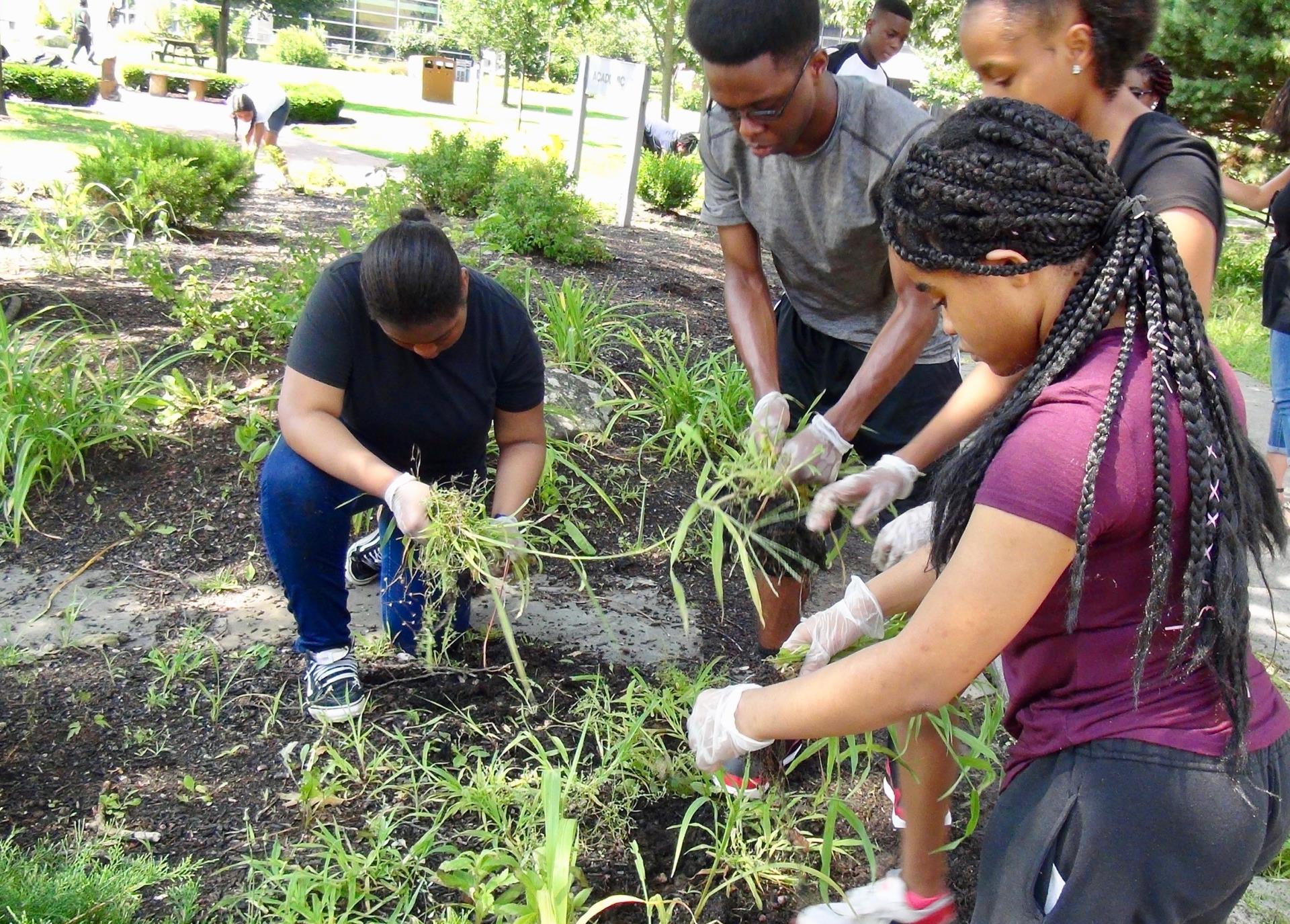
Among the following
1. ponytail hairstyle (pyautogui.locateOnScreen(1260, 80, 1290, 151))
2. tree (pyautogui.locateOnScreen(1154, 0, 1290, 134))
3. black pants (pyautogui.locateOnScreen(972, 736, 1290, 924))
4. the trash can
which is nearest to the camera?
black pants (pyautogui.locateOnScreen(972, 736, 1290, 924))

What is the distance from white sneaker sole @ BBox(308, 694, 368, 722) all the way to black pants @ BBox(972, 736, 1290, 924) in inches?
61.3

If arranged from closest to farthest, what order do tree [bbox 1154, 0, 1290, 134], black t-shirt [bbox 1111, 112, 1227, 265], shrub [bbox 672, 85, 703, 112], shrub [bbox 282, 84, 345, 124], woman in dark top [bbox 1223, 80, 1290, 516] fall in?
black t-shirt [bbox 1111, 112, 1227, 265] → woman in dark top [bbox 1223, 80, 1290, 516] → tree [bbox 1154, 0, 1290, 134] → shrub [bbox 282, 84, 345, 124] → shrub [bbox 672, 85, 703, 112]

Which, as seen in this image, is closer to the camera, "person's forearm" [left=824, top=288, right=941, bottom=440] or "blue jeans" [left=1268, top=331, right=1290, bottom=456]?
"person's forearm" [left=824, top=288, right=941, bottom=440]

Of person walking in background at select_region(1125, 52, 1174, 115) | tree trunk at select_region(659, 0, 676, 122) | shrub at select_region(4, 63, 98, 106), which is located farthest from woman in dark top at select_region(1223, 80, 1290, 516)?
shrub at select_region(4, 63, 98, 106)

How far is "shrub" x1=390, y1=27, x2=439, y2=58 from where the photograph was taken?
4375cm

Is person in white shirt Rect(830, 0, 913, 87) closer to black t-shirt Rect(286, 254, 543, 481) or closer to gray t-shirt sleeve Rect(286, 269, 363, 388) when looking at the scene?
black t-shirt Rect(286, 254, 543, 481)

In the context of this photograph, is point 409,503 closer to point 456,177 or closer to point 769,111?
point 769,111

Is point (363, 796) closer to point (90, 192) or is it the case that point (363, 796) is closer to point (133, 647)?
point (133, 647)

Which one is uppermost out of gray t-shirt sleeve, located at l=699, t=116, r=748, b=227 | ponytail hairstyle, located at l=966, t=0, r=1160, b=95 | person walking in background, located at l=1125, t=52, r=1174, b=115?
ponytail hairstyle, located at l=966, t=0, r=1160, b=95

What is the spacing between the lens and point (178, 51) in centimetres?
3142

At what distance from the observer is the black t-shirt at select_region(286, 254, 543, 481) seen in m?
2.41

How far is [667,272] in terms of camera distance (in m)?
6.45

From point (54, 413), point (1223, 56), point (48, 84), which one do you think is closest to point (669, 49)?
point (1223, 56)

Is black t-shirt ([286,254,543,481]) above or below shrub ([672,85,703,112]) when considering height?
above
